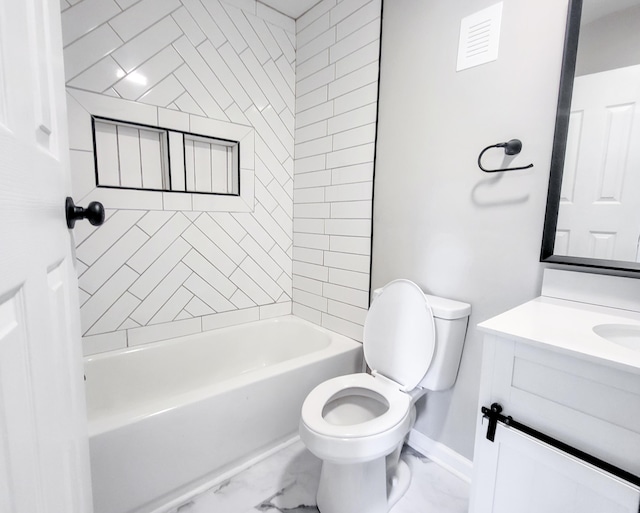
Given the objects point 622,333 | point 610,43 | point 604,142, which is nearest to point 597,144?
point 604,142

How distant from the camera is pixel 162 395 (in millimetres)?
1872

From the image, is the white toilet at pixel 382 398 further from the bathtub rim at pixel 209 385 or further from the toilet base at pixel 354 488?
the bathtub rim at pixel 209 385

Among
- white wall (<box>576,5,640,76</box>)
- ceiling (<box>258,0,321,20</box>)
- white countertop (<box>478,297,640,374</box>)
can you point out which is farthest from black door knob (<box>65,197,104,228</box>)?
ceiling (<box>258,0,321,20</box>)

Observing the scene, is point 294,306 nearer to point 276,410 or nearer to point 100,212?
point 276,410

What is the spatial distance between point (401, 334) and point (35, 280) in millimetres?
Result: 1319

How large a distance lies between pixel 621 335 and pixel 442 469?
1.04 meters

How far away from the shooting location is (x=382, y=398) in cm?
142

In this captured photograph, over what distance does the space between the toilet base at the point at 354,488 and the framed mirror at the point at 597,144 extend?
1.06 metres

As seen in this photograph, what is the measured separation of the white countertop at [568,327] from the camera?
71 cm

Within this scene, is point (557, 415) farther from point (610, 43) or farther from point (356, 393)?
point (610, 43)

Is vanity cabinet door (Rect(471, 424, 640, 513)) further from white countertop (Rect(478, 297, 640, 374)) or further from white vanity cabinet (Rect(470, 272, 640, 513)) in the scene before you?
white countertop (Rect(478, 297, 640, 374))

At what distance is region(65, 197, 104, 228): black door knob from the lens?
2.11 feet

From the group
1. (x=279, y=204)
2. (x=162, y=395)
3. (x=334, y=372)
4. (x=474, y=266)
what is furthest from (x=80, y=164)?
(x=474, y=266)

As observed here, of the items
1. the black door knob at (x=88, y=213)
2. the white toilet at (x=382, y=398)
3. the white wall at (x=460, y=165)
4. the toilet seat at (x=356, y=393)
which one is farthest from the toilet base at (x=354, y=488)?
the black door knob at (x=88, y=213)
